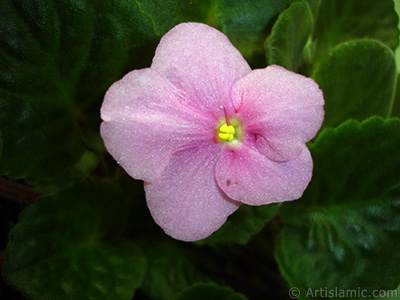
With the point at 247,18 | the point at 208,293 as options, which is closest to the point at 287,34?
the point at 247,18

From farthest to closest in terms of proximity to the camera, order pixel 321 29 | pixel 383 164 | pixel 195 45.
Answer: pixel 321 29, pixel 383 164, pixel 195 45

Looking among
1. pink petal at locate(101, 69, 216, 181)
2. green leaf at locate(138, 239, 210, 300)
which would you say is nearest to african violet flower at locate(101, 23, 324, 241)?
pink petal at locate(101, 69, 216, 181)

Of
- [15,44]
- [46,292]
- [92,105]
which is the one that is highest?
[15,44]

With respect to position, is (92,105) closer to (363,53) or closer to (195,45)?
(195,45)

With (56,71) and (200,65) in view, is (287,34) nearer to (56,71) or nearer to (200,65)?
(200,65)

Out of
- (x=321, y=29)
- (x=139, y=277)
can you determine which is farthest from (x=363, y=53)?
(x=139, y=277)

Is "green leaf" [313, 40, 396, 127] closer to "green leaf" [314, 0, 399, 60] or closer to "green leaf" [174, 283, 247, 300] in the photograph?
"green leaf" [314, 0, 399, 60]
